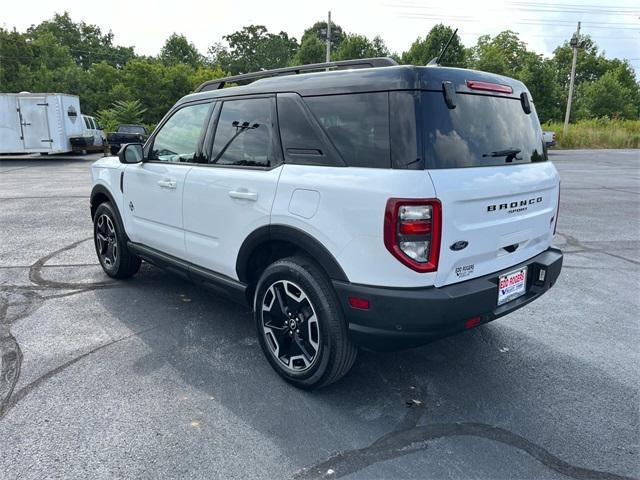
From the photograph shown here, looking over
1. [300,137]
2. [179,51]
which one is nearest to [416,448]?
[300,137]

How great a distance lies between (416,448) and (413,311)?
2.39ft

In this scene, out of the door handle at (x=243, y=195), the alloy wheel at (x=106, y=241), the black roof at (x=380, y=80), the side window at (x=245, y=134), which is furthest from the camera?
the alloy wheel at (x=106, y=241)

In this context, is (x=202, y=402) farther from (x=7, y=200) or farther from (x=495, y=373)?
(x=7, y=200)

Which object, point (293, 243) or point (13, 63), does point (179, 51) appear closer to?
point (13, 63)

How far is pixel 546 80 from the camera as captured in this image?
4112 cm

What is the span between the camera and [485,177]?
2.69m

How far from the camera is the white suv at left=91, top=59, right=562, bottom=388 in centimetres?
248

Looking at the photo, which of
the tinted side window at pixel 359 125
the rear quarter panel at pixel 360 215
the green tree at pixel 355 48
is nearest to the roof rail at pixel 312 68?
the tinted side window at pixel 359 125

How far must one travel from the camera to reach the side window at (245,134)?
3.22 meters

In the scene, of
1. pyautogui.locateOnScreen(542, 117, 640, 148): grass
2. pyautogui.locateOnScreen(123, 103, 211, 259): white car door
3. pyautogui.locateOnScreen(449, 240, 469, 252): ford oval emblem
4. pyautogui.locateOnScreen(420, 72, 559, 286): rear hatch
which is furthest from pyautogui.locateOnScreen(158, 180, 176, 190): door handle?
pyautogui.locateOnScreen(542, 117, 640, 148): grass

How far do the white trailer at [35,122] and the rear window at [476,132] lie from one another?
2033 centimetres

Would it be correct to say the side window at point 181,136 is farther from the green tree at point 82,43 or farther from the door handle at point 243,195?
the green tree at point 82,43

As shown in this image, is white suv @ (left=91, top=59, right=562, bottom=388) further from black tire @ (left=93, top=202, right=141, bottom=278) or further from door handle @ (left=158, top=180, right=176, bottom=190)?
black tire @ (left=93, top=202, right=141, bottom=278)

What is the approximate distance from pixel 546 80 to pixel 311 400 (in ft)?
149
